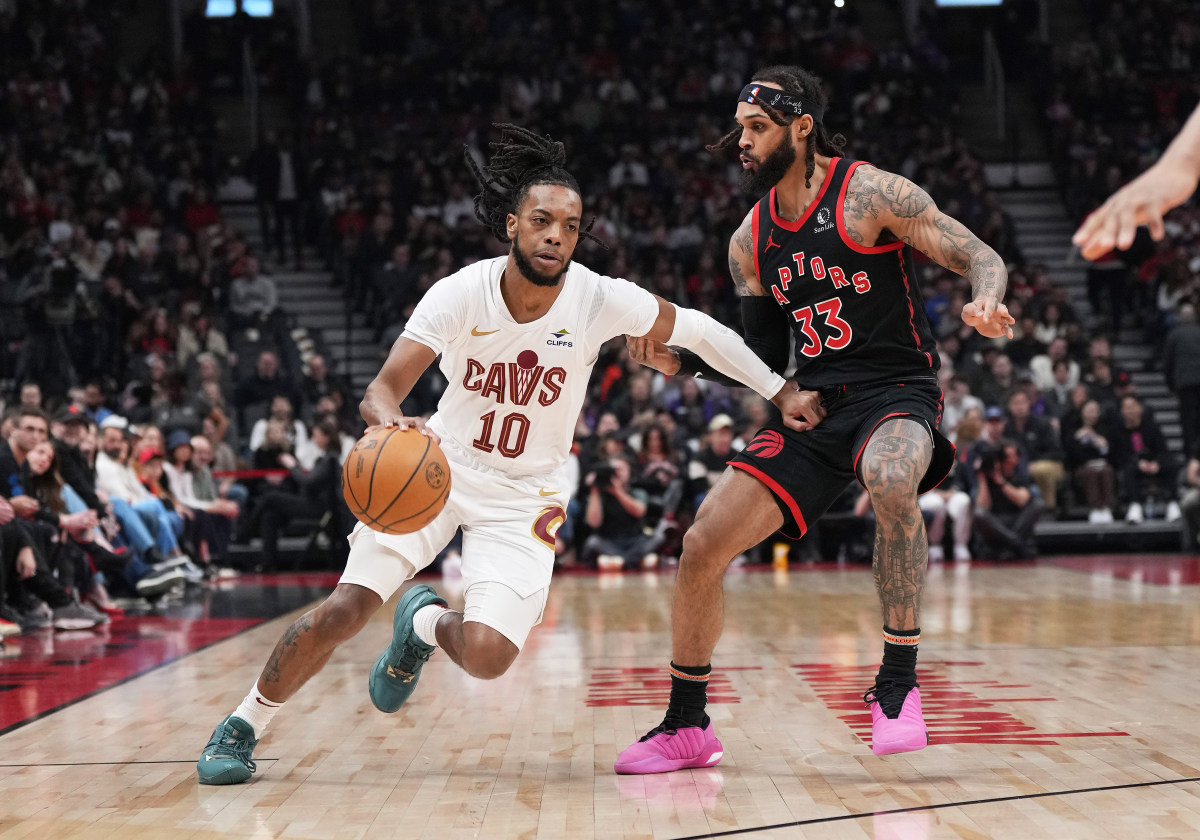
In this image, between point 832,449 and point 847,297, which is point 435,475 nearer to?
point 832,449

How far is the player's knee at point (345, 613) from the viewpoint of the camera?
412 centimetres

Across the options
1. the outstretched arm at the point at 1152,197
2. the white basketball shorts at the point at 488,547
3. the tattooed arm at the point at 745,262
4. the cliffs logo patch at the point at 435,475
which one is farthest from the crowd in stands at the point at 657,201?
the outstretched arm at the point at 1152,197

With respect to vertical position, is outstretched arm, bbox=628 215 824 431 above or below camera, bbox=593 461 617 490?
above

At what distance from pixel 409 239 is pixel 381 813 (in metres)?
13.8

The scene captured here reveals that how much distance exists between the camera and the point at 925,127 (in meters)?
19.3

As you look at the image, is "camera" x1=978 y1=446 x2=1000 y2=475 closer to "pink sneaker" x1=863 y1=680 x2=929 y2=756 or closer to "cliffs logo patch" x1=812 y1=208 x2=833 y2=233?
"cliffs logo patch" x1=812 y1=208 x2=833 y2=233

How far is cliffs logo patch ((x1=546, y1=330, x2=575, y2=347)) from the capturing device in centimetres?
441

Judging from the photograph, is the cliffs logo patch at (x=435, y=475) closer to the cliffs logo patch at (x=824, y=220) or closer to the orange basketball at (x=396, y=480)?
the orange basketball at (x=396, y=480)

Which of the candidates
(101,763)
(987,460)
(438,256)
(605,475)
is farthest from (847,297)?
(438,256)

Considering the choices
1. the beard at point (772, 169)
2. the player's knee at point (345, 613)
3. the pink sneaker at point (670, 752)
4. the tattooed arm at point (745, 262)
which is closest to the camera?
the player's knee at point (345, 613)

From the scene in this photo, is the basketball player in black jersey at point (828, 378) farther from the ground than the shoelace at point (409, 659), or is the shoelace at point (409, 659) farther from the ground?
the basketball player in black jersey at point (828, 378)

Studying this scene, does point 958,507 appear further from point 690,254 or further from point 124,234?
point 124,234

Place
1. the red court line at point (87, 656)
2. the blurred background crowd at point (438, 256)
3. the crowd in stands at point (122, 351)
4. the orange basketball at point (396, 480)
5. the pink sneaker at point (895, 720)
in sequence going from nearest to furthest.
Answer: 1. the orange basketball at point (396, 480)
2. the pink sneaker at point (895, 720)
3. the red court line at point (87, 656)
4. the crowd in stands at point (122, 351)
5. the blurred background crowd at point (438, 256)

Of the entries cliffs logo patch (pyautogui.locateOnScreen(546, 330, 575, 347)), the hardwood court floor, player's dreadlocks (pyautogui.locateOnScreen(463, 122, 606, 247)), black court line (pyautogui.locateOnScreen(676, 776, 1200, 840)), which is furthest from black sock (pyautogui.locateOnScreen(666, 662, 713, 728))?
player's dreadlocks (pyautogui.locateOnScreen(463, 122, 606, 247))
